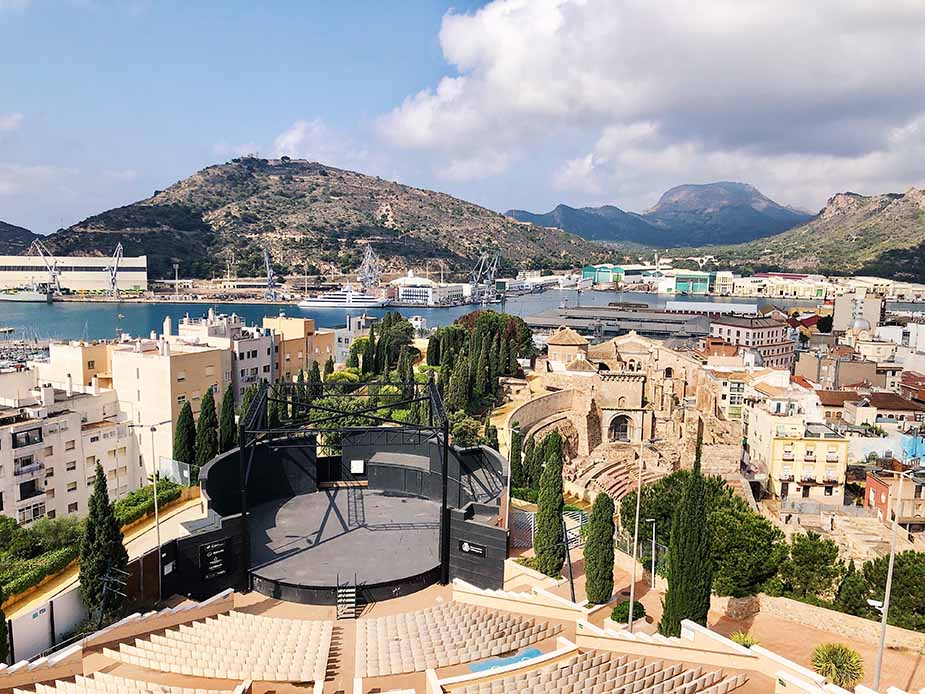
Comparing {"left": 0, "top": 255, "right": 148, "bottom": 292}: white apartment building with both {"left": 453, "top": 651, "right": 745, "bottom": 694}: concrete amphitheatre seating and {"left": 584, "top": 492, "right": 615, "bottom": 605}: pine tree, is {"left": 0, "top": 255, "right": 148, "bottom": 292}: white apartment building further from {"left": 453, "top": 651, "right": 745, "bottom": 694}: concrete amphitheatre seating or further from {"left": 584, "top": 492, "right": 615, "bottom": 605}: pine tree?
{"left": 453, "top": 651, "right": 745, "bottom": 694}: concrete amphitheatre seating

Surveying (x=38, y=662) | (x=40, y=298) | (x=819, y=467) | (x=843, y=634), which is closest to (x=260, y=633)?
(x=38, y=662)

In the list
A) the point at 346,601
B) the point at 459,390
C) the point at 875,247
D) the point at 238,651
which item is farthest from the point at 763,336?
the point at 875,247

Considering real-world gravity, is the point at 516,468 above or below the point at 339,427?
below

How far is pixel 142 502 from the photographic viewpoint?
62.5 feet

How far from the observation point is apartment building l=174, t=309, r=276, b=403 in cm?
3503

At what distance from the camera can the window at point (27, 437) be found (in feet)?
73.1

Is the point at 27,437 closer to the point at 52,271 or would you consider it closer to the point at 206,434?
the point at 206,434

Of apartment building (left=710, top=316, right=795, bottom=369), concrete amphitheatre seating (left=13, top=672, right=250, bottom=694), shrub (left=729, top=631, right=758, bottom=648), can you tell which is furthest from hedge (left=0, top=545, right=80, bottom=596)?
apartment building (left=710, top=316, right=795, bottom=369)

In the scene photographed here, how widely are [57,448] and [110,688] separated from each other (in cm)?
1607

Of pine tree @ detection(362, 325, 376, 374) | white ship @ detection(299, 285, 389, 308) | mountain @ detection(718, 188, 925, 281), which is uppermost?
mountain @ detection(718, 188, 925, 281)

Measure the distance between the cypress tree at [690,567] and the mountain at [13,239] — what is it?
19932cm

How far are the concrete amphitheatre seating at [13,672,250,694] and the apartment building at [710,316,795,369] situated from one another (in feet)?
170

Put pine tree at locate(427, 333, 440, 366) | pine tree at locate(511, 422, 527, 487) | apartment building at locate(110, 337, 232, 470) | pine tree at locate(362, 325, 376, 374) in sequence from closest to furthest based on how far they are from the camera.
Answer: pine tree at locate(511, 422, 527, 487) < apartment building at locate(110, 337, 232, 470) < pine tree at locate(362, 325, 376, 374) < pine tree at locate(427, 333, 440, 366)

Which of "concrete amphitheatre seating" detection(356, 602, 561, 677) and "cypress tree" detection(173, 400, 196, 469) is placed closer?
"concrete amphitheatre seating" detection(356, 602, 561, 677)
